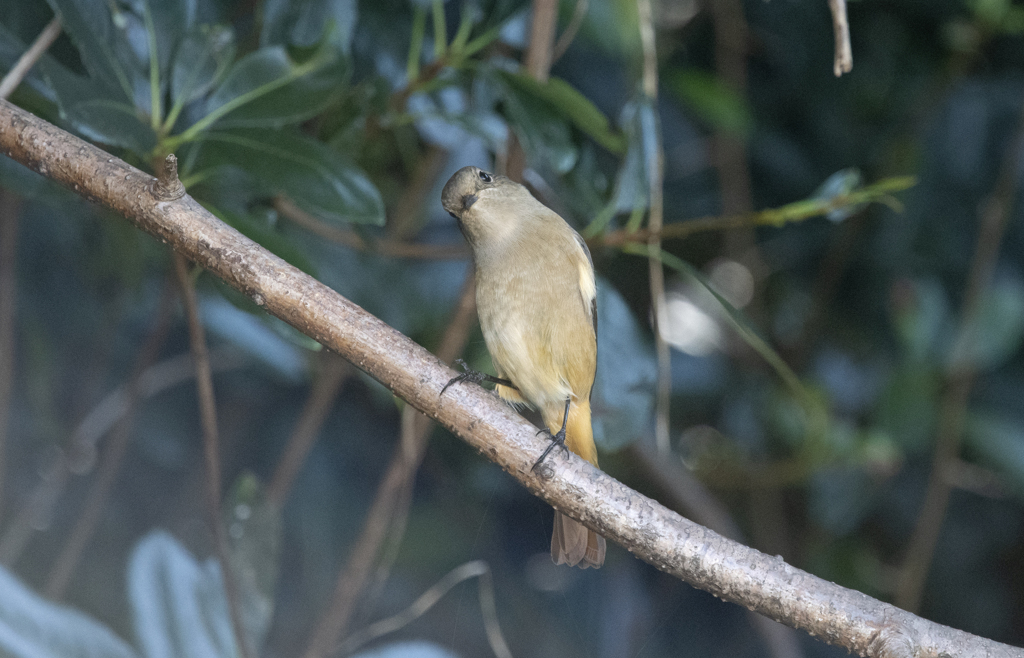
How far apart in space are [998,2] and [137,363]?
2.14 m

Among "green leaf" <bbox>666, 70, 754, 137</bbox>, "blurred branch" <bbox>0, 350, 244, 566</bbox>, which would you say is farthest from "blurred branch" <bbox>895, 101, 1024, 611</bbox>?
"blurred branch" <bbox>0, 350, 244, 566</bbox>

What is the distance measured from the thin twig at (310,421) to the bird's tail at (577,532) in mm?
599

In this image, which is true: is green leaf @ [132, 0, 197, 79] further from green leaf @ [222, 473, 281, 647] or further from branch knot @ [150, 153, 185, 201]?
green leaf @ [222, 473, 281, 647]

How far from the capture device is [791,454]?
2328 millimetres

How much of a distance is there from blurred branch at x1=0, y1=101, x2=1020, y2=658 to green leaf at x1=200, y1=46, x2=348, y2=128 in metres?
0.30

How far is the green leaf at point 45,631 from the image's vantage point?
3.55 feet

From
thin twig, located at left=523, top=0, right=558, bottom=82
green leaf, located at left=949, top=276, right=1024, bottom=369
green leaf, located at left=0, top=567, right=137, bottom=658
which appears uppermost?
green leaf, located at left=949, top=276, right=1024, bottom=369

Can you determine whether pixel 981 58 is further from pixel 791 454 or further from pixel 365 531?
pixel 365 531

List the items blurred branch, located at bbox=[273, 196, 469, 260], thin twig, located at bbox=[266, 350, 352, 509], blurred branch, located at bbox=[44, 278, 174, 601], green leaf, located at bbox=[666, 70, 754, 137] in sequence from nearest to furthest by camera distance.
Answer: blurred branch, located at bbox=[44, 278, 174, 601] < blurred branch, located at bbox=[273, 196, 469, 260] < thin twig, located at bbox=[266, 350, 352, 509] < green leaf, located at bbox=[666, 70, 754, 137]

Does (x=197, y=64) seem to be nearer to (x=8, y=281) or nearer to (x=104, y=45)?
(x=104, y=45)

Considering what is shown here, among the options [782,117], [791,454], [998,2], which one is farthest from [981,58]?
[791,454]

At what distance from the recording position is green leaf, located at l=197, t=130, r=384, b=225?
1226 millimetres

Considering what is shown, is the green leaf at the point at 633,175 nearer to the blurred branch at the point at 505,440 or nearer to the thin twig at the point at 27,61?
the blurred branch at the point at 505,440

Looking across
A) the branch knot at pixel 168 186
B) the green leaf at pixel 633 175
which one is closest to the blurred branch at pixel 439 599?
the green leaf at pixel 633 175
